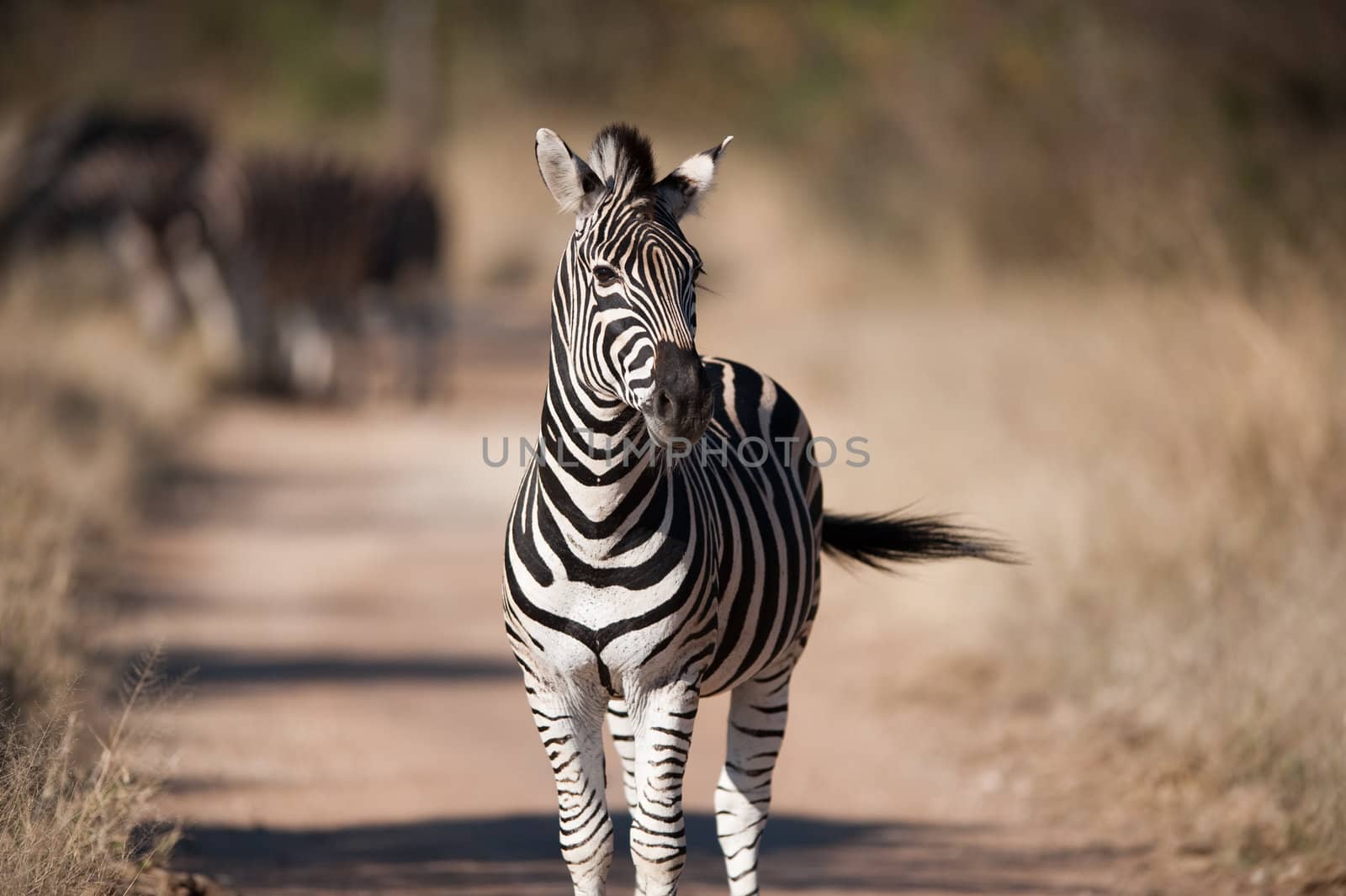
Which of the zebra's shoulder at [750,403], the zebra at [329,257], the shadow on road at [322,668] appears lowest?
the shadow on road at [322,668]

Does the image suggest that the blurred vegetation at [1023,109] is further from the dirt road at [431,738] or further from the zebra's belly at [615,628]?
the zebra's belly at [615,628]

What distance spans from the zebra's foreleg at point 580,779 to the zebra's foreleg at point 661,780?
9 cm

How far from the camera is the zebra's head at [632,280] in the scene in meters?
3.43

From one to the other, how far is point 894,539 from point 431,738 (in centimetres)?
258

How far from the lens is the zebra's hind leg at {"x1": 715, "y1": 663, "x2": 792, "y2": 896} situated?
4.59 m

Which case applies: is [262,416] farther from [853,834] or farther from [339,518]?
[853,834]

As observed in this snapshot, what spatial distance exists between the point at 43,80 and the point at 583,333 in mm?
20158

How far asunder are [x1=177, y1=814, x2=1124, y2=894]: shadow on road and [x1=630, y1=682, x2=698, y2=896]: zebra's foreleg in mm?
1190

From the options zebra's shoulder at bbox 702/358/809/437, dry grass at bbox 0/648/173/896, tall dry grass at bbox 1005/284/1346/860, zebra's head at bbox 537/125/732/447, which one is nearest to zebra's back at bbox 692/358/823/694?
zebra's shoulder at bbox 702/358/809/437

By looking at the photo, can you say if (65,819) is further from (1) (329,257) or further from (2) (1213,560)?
(1) (329,257)

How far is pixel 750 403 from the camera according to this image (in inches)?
187

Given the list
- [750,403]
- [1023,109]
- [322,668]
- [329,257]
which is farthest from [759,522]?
[329,257]

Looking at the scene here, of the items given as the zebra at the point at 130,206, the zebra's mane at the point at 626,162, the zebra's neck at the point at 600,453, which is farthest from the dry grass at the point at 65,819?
the zebra at the point at 130,206

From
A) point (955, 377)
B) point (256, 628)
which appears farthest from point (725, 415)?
point (955, 377)
